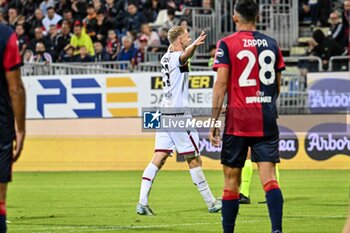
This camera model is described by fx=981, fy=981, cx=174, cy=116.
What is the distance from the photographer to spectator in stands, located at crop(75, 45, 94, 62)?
94.9ft

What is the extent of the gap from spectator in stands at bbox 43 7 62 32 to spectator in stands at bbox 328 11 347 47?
9885mm

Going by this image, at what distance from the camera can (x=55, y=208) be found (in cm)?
1559

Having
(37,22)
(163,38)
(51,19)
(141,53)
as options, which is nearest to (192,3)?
(163,38)

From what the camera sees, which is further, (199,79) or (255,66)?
(199,79)

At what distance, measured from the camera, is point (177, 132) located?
47.5 ft

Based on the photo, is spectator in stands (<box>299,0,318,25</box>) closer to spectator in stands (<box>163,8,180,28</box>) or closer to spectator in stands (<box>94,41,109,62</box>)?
spectator in stands (<box>163,8,180,28</box>)

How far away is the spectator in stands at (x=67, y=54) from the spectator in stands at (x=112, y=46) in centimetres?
118

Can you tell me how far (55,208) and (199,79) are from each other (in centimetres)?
1017

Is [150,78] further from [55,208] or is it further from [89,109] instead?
[55,208]

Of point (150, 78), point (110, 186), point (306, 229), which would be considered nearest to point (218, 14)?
point (150, 78)

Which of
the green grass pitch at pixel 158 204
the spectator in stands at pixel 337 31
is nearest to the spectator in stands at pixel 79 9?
the spectator in stands at pixel 337 31

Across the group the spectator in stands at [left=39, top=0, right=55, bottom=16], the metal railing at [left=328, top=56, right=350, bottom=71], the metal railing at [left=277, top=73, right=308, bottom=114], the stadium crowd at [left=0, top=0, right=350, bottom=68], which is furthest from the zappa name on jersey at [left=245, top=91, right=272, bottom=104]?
the spectator in stands at [left=39, top=0, right=55, bottom=16]

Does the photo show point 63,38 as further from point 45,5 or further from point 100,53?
point 45,5

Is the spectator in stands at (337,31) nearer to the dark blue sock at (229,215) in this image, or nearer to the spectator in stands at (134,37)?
the spectator in stands at (134,37)
